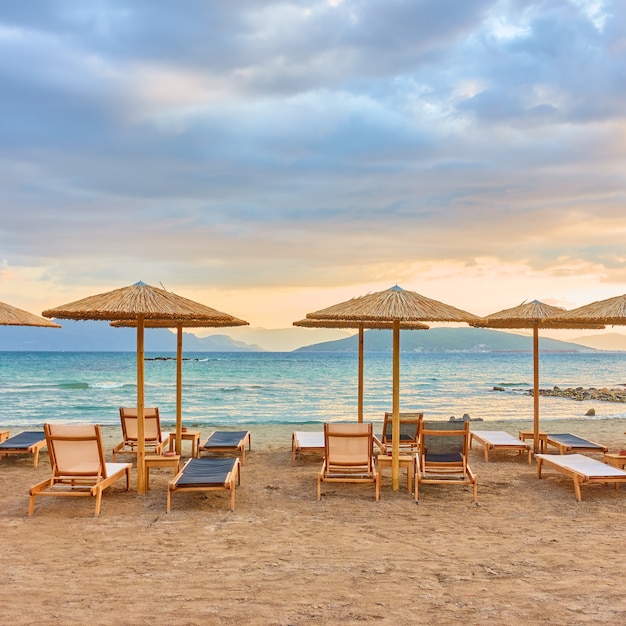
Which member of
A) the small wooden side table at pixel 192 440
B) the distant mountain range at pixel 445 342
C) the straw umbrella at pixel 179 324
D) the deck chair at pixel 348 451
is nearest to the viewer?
the deck chair at pixel 348 451

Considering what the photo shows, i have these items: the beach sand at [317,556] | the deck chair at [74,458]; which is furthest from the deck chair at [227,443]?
the deck chair at [74,458]

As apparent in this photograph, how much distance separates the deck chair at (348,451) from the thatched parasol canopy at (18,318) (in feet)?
14.8

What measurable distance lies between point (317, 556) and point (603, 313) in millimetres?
5102

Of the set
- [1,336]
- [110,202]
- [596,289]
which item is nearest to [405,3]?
[110,202]

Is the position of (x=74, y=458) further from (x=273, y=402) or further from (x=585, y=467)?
(x=273, y=402)

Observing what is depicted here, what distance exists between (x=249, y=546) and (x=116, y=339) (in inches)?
5011

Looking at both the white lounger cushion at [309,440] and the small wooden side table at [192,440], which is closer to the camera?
the white lounger cushion at [309,440]

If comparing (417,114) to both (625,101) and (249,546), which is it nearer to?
(625,101)

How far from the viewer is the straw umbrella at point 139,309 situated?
19.5 ft

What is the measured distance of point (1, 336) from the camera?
348 feet

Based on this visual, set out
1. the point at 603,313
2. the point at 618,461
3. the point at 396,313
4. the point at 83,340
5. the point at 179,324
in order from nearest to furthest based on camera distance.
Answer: the point at 396,313 → the point at 618,461 → the point at 603,313 → the point at 179,324 → the point at 83,340

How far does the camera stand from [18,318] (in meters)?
8.34

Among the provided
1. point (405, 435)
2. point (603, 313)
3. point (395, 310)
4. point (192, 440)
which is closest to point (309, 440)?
point (405, 435)

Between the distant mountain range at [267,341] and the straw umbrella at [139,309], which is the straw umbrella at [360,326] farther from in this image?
the distant mountain range at [267,341]
